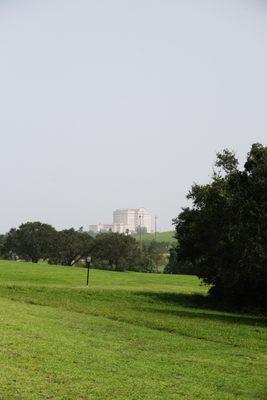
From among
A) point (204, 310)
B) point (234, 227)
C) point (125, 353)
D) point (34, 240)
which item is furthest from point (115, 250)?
point (125, 353)

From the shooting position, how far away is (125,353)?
1235 cm

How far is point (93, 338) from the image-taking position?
14281 millimetres

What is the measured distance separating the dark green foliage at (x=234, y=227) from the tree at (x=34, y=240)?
58864mm

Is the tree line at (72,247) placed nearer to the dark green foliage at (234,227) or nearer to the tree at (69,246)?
the tree at (69,246)

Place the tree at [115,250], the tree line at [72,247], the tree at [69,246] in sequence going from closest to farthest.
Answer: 1. the tree at [115,250]
2. the tree line at [72,247]
3. the tree at [69,246]

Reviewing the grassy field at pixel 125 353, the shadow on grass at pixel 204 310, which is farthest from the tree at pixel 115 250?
the grassy field at pixel 125 353

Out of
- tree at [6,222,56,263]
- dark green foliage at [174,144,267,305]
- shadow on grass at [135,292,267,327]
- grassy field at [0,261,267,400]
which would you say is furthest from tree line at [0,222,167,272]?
grassy field at [0,261,267,400]

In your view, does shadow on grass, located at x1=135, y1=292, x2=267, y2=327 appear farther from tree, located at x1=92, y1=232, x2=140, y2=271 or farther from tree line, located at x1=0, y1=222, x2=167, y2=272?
tree line, located at x1=0, y1=222, x2=167, y2=272

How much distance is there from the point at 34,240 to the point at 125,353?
76412 millimetres

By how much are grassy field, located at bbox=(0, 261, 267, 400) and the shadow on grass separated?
0.76 ft

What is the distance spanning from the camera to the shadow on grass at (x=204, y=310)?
2322 cm

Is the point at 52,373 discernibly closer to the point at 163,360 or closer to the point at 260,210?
the point at 163,360

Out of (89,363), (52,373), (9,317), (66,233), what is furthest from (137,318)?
(66,233)

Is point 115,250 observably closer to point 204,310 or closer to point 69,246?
point 69,246
